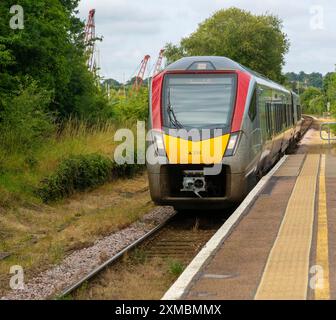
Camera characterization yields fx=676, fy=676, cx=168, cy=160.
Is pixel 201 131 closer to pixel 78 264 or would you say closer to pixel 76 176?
pixel 78 264

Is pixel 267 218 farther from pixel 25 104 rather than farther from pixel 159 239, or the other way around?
pixel 25 104

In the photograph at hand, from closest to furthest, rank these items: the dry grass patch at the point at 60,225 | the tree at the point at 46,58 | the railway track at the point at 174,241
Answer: the railway track at the point at 174,241
the dry grass patch at the point at 60,225
the tree at the point at 46,58

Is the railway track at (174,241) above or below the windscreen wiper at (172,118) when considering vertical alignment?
below

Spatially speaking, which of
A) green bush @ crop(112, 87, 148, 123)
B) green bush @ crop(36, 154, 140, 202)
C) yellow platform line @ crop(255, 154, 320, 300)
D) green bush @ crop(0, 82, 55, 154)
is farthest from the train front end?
green bush @ crop(112, 87, 148, 123)

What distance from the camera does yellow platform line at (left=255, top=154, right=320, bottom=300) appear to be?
6.77 m

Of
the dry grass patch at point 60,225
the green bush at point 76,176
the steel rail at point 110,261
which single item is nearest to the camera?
the steel rail at point 110,261

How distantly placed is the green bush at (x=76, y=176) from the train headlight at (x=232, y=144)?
20.3 feet

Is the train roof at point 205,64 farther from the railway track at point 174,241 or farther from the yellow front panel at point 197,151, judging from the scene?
the railway track at point 174,241

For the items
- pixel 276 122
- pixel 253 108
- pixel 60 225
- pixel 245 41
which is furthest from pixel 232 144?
pixel 245 41

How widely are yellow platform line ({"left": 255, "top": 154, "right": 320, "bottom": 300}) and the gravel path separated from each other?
119 inches

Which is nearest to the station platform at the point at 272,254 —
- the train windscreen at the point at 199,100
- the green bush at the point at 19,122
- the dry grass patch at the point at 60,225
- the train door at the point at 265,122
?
the train windscreen at the point at 199,100

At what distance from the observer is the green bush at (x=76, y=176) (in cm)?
1789
